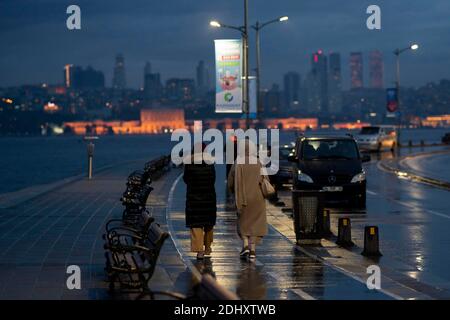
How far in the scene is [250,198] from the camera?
54.0ft

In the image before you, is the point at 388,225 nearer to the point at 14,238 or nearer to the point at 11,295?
the point at 14,238

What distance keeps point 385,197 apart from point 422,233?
10.7 meters

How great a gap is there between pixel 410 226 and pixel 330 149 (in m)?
7.56

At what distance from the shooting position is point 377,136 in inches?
3022

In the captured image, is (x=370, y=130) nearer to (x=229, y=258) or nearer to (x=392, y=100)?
(x=392, y=100)

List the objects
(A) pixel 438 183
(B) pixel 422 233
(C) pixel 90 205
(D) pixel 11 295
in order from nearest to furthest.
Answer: (D) pixel 11 295, (B) pixel 422 233, (C) pixel 90 205, (A) pixel 438 183

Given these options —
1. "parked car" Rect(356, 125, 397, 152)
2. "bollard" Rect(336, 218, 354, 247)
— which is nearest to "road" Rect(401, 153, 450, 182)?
"parked car" Rect(356, 125, 397, 152)

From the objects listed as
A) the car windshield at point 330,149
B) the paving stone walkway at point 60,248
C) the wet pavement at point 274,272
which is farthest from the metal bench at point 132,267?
the car windshield at point 330,149

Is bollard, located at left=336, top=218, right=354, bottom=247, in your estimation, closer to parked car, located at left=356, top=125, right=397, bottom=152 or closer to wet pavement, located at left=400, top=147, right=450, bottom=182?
wet pavement, located at left=400, top=147, right=450, bottom=182

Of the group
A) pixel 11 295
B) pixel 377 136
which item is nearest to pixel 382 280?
pixel 11 295

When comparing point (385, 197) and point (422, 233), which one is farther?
point (385, 197)

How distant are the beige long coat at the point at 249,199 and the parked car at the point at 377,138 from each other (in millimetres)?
58615

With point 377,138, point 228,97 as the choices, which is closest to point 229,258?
point 228,97

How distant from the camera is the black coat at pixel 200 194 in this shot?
641 inches
